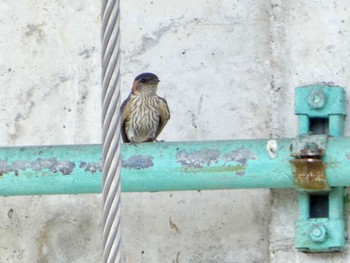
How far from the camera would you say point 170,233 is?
551 cm

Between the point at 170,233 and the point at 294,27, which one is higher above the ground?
the point at 294,27

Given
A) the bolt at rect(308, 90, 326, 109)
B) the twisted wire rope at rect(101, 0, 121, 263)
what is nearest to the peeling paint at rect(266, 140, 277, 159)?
the bolt at rect(308, 90, 326, 109)

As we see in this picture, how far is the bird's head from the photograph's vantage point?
5523 millimetres

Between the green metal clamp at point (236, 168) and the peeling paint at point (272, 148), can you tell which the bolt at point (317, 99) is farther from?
the peeling paint at point (272, 148)

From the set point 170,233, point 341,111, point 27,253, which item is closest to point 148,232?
point 170,233

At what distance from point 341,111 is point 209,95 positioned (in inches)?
22.8

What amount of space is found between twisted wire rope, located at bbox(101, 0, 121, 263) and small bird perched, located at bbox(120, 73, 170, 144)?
195 cm

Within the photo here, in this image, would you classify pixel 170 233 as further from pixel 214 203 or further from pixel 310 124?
pixel 310 124

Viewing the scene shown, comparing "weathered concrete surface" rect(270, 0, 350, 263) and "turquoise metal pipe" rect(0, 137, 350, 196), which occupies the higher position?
"weathered concrete surface" rect(270, 0, 350, 263)

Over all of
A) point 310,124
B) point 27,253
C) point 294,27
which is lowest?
point 27,253

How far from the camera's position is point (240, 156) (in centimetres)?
500

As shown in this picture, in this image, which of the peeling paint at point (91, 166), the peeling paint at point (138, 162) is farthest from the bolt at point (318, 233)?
the peeling paint at point (91, 166)

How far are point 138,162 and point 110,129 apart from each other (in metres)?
1.56

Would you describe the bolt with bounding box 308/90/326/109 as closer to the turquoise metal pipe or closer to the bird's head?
the turquoise metal pipe
